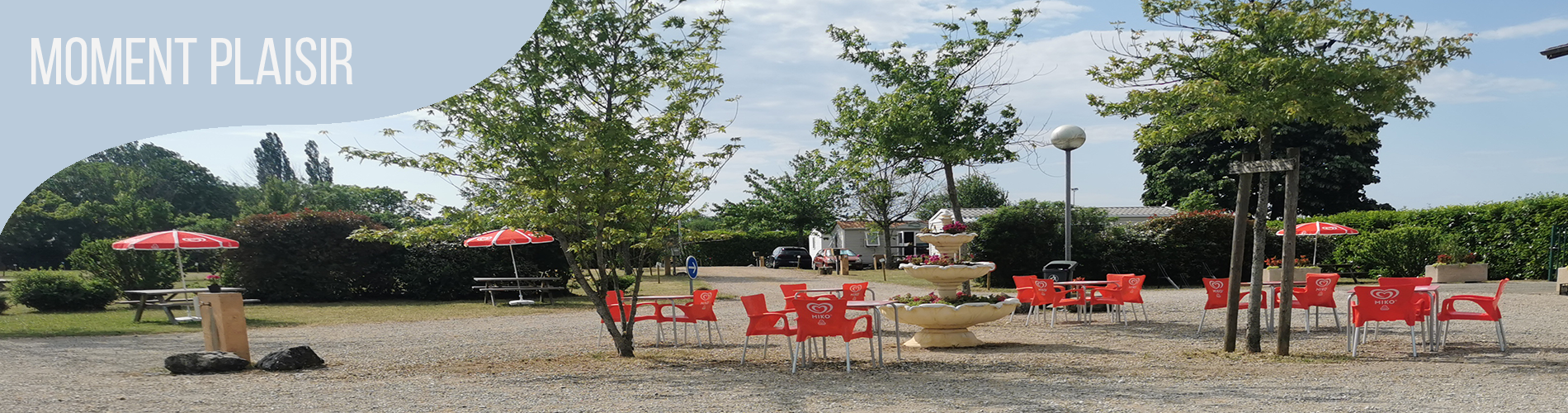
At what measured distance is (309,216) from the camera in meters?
18.8

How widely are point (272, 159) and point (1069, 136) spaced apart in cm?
7510

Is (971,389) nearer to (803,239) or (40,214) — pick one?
(40,214)

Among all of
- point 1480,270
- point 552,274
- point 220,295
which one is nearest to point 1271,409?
point 220,295

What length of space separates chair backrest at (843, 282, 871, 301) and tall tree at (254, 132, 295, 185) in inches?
2896

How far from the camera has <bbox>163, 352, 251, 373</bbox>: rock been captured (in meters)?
7.71

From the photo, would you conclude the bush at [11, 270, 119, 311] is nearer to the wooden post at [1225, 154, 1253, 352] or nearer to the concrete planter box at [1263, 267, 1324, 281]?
the wooden post at [1225, 154, 1253, 352]

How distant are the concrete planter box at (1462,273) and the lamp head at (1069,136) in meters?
10.0

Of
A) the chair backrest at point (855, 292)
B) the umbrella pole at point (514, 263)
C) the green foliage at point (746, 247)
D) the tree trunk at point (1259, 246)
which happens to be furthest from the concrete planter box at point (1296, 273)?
the green foliage at point (746, 247)

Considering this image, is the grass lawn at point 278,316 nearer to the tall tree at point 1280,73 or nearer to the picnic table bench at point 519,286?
the picnic table bench at point 519,286

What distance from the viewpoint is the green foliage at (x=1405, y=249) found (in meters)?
20.1

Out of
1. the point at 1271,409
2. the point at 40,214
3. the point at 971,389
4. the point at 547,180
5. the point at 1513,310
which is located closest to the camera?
the point at 1271,409

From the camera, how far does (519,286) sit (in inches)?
710

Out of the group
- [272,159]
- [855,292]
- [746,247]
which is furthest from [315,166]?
[855,292]

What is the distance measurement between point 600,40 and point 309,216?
13.0 metres
